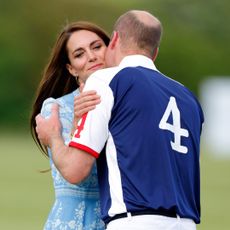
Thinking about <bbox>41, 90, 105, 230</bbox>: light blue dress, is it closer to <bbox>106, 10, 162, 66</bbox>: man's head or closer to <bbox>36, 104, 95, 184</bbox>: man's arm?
<bbox>36, 104, 95, 184</bbox>: man's arm

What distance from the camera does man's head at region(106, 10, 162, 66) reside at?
554cm

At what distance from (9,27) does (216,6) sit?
1010 centimetres

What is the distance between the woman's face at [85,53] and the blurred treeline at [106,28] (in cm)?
2970

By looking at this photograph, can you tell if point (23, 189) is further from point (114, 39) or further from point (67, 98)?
point (114, 39)

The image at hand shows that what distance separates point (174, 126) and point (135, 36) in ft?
1.65

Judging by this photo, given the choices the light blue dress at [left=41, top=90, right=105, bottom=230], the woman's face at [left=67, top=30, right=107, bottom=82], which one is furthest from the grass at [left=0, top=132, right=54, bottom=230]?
the light blue dress at [left=41, top=90, right=105, bottom=230]

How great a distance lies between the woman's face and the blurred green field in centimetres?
694

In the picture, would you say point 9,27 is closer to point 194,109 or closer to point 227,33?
point 227,33

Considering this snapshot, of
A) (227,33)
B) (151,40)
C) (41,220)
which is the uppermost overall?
(227,33)

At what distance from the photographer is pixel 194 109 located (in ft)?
18.6

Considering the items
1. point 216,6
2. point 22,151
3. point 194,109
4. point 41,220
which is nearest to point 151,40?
point 194,109

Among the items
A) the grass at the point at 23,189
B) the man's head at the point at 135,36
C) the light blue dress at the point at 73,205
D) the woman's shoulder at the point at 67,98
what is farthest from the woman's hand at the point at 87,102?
the grass at the point at 23,189

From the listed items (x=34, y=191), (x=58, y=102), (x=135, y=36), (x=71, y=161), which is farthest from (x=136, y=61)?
(x=34, y=191)

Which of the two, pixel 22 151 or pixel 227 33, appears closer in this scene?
pixel 22 151
